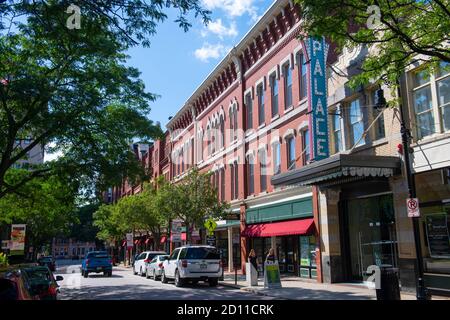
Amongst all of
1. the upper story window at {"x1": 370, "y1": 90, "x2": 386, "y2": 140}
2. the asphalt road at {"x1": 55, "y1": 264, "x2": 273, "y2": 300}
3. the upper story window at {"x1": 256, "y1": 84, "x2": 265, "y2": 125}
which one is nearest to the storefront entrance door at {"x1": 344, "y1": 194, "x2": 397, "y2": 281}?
the upper story window at {"x1": 370, "y1": 90, "x2": 386, "y2": 140}

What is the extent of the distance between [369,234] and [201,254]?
751cm

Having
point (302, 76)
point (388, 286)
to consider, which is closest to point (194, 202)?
point (302, 76)

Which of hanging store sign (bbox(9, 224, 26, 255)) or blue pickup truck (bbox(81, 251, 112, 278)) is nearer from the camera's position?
hanging store sign (bbox(9, 224, 26, 255))

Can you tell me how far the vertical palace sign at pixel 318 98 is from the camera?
20703 millimetres

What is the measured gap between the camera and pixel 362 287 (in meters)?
18.4

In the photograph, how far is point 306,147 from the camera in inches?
899

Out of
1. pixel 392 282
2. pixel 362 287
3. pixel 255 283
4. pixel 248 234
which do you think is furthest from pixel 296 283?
pixel 392 282

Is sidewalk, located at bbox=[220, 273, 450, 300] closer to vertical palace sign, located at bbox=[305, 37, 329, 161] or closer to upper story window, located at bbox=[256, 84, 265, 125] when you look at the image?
vertical palace sign, located at bbox=[305, 37, 329, 161]

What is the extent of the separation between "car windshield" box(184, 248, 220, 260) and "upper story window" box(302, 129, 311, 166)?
6149 millimetres

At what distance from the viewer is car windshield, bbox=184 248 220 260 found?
851 inches

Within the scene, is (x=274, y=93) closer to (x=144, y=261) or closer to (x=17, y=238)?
(x=144, y=261)

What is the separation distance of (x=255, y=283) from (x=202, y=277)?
247cm
